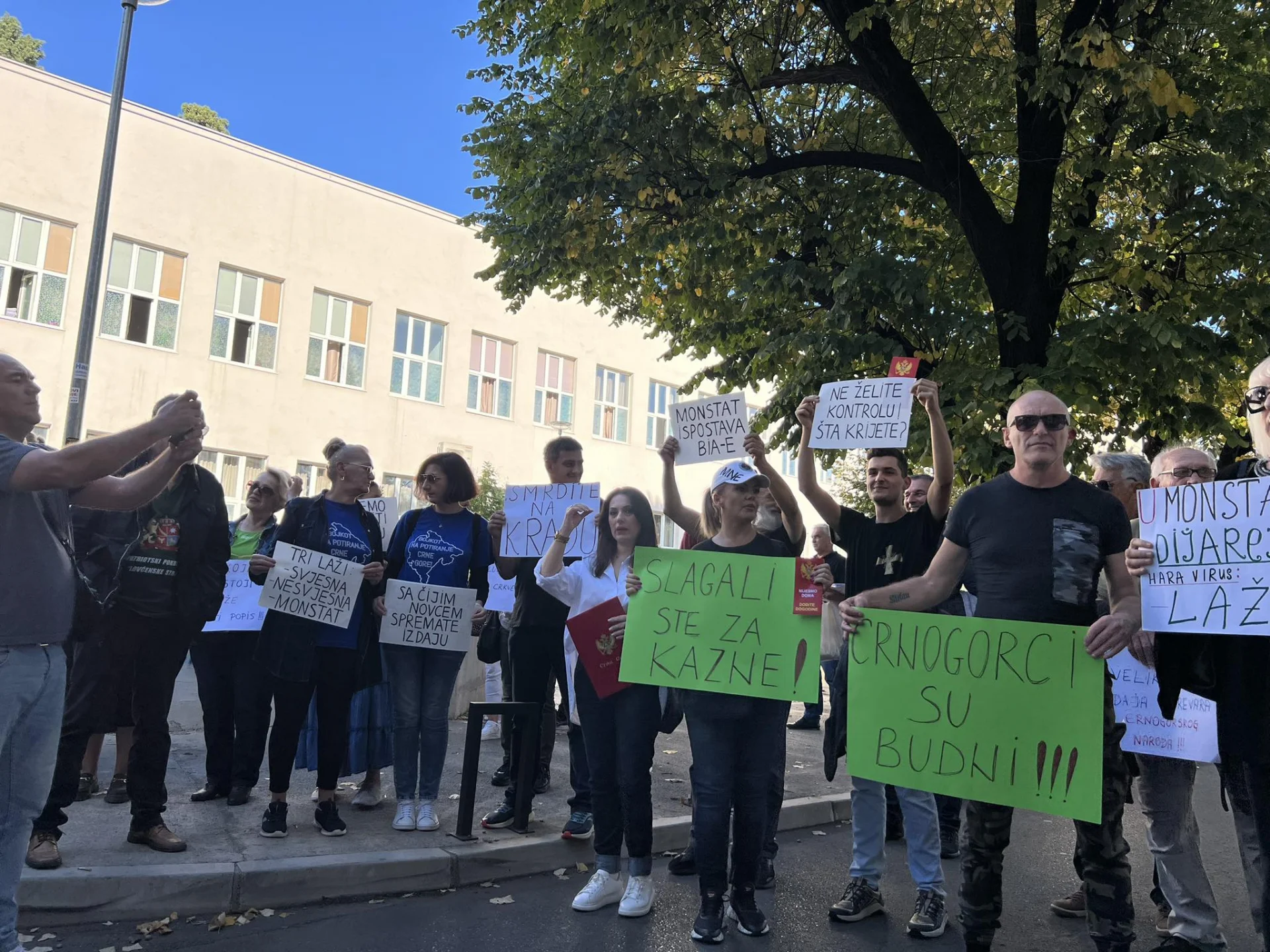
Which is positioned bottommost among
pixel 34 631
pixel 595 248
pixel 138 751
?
pixel 138 751

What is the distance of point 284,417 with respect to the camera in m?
22.8

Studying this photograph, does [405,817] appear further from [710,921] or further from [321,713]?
[710,921]

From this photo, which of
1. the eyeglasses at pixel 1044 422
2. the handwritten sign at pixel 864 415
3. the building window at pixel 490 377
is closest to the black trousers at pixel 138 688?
the handwritten sign at pixel 864 415

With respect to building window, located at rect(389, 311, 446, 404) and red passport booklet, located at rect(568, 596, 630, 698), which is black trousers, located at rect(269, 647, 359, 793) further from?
building window, located at rect(389, 311, 446, 404)

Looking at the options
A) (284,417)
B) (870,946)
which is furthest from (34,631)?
(284,417)

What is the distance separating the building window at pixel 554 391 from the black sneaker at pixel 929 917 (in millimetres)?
24049

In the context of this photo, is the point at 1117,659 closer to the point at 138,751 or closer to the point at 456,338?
the point at 138,751

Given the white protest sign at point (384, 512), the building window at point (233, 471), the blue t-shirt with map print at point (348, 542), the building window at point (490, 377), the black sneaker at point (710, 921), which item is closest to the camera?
the black sneaker at point (710, 921)

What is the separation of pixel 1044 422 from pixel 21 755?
3801 mm

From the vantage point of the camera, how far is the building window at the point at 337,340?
23.5m

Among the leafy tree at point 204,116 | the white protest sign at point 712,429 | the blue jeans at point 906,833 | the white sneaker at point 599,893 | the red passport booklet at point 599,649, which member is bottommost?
the white sneaker at point 599,893

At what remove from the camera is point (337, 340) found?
23.9 metres

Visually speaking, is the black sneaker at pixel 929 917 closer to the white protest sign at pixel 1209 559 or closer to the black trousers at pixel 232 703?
the white protest sign at pixel 1209 559

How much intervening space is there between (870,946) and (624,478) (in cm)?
2621
